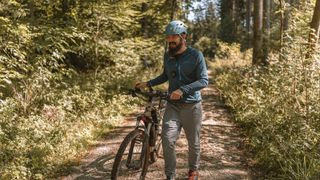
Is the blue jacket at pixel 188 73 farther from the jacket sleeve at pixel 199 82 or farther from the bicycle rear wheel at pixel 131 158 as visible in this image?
the bicycle rear wheel at pixel 131 158

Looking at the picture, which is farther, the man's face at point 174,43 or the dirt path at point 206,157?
the dirt path at point 206,157

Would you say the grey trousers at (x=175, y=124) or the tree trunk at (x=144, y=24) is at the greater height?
the tree trunk at (x=144, y=24)

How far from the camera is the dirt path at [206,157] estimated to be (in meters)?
6.38

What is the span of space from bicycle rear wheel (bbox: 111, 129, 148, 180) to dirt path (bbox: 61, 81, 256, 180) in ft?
1.71

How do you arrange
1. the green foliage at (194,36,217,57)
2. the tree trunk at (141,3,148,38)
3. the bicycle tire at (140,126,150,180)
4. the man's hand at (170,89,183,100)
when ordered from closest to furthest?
the man's hand at (170,89,183,100)
the bicycle tire at (140,126,150,180)
the tree trunk at (141,3,148,38)
the green foliage at (194,36,217,57)

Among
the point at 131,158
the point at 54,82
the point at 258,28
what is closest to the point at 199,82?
the point at 131,158

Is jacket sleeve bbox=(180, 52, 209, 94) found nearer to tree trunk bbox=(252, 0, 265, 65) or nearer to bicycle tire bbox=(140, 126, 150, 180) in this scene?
bicycle tire bbox=(140, 126, 150, 180)

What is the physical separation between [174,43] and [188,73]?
475 millimetres

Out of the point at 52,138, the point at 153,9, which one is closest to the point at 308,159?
the point at 52,138

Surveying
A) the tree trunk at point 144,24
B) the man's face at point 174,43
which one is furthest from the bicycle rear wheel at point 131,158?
the tree trunk at point 144,24

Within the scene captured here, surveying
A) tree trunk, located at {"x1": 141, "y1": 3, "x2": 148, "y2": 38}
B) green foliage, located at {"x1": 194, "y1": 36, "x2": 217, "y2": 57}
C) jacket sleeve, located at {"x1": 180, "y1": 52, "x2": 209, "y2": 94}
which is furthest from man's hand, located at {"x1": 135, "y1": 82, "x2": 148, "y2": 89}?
green foliage, located at {"x1": 194, "y1": 36, "x2": 217, "y2": 57}

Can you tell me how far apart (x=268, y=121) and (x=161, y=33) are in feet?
47.9

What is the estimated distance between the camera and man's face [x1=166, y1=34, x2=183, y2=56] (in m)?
5.01

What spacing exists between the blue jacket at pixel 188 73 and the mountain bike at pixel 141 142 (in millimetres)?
299
